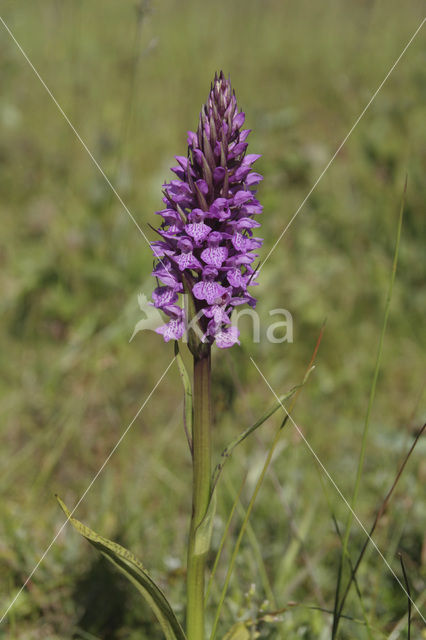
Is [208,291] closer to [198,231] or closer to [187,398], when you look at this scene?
[198,231]

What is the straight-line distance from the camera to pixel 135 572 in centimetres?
150

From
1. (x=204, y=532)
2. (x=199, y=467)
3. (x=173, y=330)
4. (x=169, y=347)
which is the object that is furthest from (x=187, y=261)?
(x=169, y=347)

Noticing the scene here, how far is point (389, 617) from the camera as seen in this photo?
225 cm

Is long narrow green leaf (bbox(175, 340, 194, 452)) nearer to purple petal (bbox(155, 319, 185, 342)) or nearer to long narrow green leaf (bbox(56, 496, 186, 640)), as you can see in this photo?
purple petal (bbox(155, 319, 185, 342))

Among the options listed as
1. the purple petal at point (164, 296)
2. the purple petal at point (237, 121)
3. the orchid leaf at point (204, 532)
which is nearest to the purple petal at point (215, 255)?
the purple petal at point (164, 296)

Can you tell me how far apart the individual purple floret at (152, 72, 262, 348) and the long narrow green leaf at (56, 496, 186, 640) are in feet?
1.88

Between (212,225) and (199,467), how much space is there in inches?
27.5

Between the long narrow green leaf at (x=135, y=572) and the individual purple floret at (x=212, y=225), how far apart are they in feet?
1.88

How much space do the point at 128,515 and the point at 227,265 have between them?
1.69m

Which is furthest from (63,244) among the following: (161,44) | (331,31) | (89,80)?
(331,31)

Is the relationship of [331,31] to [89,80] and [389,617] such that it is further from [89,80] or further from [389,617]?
[389,617]

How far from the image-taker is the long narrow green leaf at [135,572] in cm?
143

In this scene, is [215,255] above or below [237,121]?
below

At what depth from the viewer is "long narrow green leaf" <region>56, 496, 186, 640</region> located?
1.43m
